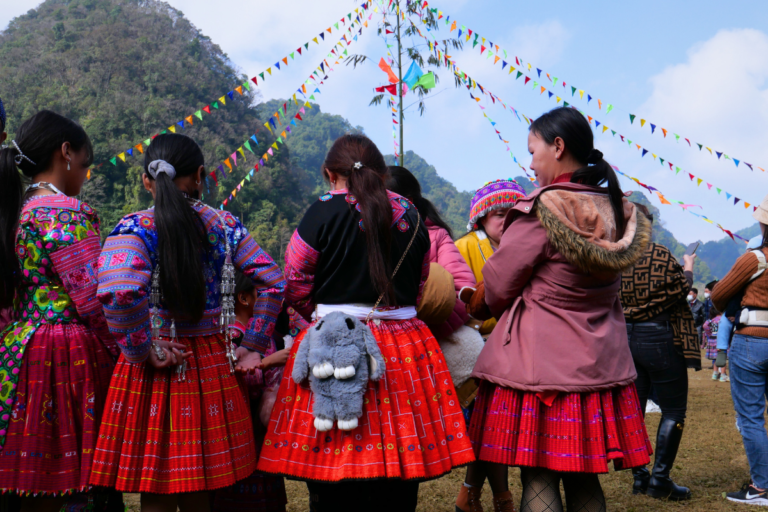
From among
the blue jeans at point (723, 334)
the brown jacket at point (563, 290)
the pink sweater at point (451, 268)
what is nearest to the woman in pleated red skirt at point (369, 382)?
the brown jacket at point (563, 290)

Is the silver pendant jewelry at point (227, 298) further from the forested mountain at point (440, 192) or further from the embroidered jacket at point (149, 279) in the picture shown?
the forested mountain at point (440, 192)

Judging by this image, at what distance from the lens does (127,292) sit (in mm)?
1830

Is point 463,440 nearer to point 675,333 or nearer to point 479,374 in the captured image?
point 479,374

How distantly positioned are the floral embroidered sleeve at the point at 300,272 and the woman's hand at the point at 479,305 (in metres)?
0.70

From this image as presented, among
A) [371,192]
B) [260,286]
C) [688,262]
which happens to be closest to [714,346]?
[688,262]

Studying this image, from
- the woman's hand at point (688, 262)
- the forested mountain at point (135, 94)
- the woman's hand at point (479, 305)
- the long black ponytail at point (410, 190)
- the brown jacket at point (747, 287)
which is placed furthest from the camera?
the forested mountain at point (135, 94)

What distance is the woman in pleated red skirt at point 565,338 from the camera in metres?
2.02

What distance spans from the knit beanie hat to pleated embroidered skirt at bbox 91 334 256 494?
1.76 meters

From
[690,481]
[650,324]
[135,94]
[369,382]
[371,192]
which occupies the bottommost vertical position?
[690,481]

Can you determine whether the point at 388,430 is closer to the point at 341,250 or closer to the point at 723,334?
the point at 341,250

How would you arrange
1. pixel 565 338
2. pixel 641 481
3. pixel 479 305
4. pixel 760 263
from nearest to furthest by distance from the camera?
1. pixel 565 338
2. pixel 479 305
3. pixel 760 263
4. pixel 641 481

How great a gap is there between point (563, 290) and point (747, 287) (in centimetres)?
226

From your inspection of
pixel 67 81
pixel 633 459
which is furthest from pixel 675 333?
pixel 67 81

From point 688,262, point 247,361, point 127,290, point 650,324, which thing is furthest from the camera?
point 688,262
